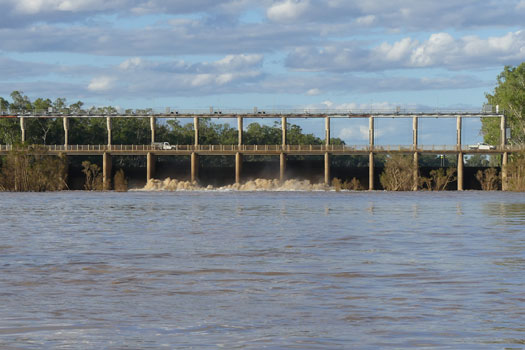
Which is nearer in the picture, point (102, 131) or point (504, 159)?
point (504, 159)

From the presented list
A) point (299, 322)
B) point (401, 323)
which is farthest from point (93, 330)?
point (401, 323)

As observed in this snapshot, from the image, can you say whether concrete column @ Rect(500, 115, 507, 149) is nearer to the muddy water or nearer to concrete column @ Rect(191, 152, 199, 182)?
concrete column @ Rect(191, 152, 199, 182)

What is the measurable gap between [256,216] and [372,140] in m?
78.9

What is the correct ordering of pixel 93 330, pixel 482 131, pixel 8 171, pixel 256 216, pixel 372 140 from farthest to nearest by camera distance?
pixel 482 131
pixel 372 140
pixel 8 171
pixel 256 216
pixel 93 330

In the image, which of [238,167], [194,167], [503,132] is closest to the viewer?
[238,167]

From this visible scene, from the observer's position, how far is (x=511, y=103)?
13775 centimetres

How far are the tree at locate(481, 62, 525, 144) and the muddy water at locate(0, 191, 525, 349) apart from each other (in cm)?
10484

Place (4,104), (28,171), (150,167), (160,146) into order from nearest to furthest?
1. (28,171)
2. (150,167)
3. (160,146)
4. (4,104)

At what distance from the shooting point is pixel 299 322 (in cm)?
1531

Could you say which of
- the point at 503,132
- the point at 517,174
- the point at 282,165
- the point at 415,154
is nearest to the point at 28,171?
the point at 282,165

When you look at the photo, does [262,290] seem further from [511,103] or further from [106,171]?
[511,103]

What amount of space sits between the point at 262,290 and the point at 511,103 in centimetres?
12528

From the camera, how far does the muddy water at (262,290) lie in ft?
46.0

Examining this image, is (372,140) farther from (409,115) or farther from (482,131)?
(482,131)
